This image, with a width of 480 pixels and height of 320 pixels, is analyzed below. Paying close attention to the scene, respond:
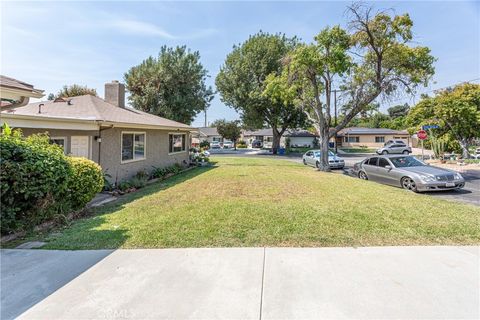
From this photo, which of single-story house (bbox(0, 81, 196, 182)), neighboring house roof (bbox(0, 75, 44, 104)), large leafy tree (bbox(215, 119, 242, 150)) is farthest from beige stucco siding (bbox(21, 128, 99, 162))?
large leafy tree (bbox(215, 119, 242, 150))

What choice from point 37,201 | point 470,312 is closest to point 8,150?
point 37,201

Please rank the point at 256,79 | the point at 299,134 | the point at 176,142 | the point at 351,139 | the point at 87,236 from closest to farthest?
the point at 87,236, the point at 176,142, the point at 256,79, the point at 351,139, the point at 299,134

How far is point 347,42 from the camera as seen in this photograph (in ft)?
47.8

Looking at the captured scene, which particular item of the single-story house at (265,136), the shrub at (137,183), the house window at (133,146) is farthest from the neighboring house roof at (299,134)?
the shrub at (137,183)

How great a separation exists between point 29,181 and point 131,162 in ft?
22.3

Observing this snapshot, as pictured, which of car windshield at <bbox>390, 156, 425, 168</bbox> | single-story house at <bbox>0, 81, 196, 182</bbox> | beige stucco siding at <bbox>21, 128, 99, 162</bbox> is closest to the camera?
single-story house at <bbox>0, 81, 196, 182</bbox>

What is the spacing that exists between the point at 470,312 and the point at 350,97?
15.9 m

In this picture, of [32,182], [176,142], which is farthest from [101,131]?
[176,142]

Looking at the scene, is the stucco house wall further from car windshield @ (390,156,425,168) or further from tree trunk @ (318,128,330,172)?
car windshield @ (390,156,425,168)

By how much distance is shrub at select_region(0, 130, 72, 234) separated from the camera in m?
4.59

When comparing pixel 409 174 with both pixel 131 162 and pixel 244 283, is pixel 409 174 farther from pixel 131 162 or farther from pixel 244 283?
pixel 131 162

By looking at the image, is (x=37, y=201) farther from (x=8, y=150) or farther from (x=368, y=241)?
(x=368, y=241)

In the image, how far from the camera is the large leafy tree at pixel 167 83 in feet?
82.7

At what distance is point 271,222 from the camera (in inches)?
214
